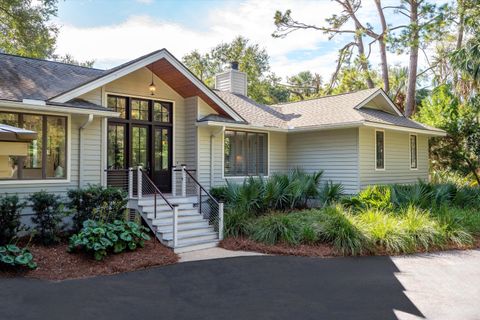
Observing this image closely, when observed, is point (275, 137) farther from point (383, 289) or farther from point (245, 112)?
point (383, 289)

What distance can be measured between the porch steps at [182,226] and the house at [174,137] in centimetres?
3

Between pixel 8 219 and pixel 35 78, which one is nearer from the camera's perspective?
pixel 8 219

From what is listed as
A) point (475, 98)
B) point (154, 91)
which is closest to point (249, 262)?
point (154, 91)

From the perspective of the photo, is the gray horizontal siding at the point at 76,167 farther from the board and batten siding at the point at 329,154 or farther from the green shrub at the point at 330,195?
the board and batten siding at the point at 329,154

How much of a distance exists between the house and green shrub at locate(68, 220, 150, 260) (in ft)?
3.05

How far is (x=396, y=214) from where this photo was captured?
10000 mm

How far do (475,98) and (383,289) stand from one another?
44.2 ft

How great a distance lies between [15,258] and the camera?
6.54 m

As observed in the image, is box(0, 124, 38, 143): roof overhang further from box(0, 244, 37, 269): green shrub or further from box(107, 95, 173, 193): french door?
box(107, 95, 173, 193): french door

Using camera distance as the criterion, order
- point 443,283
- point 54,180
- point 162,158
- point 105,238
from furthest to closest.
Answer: point 162,158 → point 54,180 → point 105,238 → point 443,283

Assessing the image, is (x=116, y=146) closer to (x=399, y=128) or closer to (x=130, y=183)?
(x=130, y=183)

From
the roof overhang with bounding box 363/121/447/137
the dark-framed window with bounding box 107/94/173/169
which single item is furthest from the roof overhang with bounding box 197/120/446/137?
the dark-framed window with bounding box 107/94/173/169

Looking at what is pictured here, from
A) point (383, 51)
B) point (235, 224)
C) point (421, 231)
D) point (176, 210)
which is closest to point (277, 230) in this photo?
point (235, 224)

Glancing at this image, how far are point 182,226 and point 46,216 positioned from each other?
3.00m
